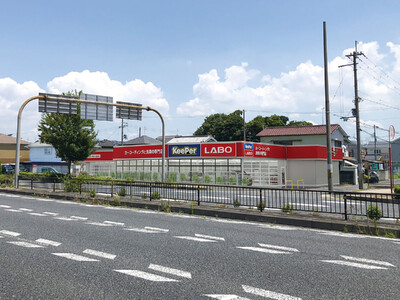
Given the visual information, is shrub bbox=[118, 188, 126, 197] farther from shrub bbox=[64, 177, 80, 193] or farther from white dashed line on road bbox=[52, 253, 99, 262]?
white dashed line on road bbox=[52, 253, 99, 262]

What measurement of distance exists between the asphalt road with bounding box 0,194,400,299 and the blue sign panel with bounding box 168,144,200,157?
85.3 feet

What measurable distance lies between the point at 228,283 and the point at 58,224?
6.62 m

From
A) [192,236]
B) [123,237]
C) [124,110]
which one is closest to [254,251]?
[192,236]

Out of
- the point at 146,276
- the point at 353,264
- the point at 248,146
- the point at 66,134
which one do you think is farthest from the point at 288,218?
the point at 66,134

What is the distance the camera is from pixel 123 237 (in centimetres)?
793

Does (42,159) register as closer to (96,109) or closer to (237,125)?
(237,125)

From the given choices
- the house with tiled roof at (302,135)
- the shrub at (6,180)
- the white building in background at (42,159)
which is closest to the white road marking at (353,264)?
the shrub at (6,180)

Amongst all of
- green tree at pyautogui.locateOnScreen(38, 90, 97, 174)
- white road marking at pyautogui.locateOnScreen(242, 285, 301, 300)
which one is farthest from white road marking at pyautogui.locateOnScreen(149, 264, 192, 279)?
green tree at pyautogui.locateOnScreen(38, 90, 97, 174)

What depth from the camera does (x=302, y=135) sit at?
44.9 meters

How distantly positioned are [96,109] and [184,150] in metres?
14.4

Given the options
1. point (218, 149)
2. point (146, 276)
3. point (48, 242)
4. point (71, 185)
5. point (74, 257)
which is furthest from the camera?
point (218, 149)

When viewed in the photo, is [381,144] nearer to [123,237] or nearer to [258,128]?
[258,128]

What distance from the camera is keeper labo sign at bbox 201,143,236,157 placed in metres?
33.4

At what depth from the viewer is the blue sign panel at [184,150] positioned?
35.7 metres
